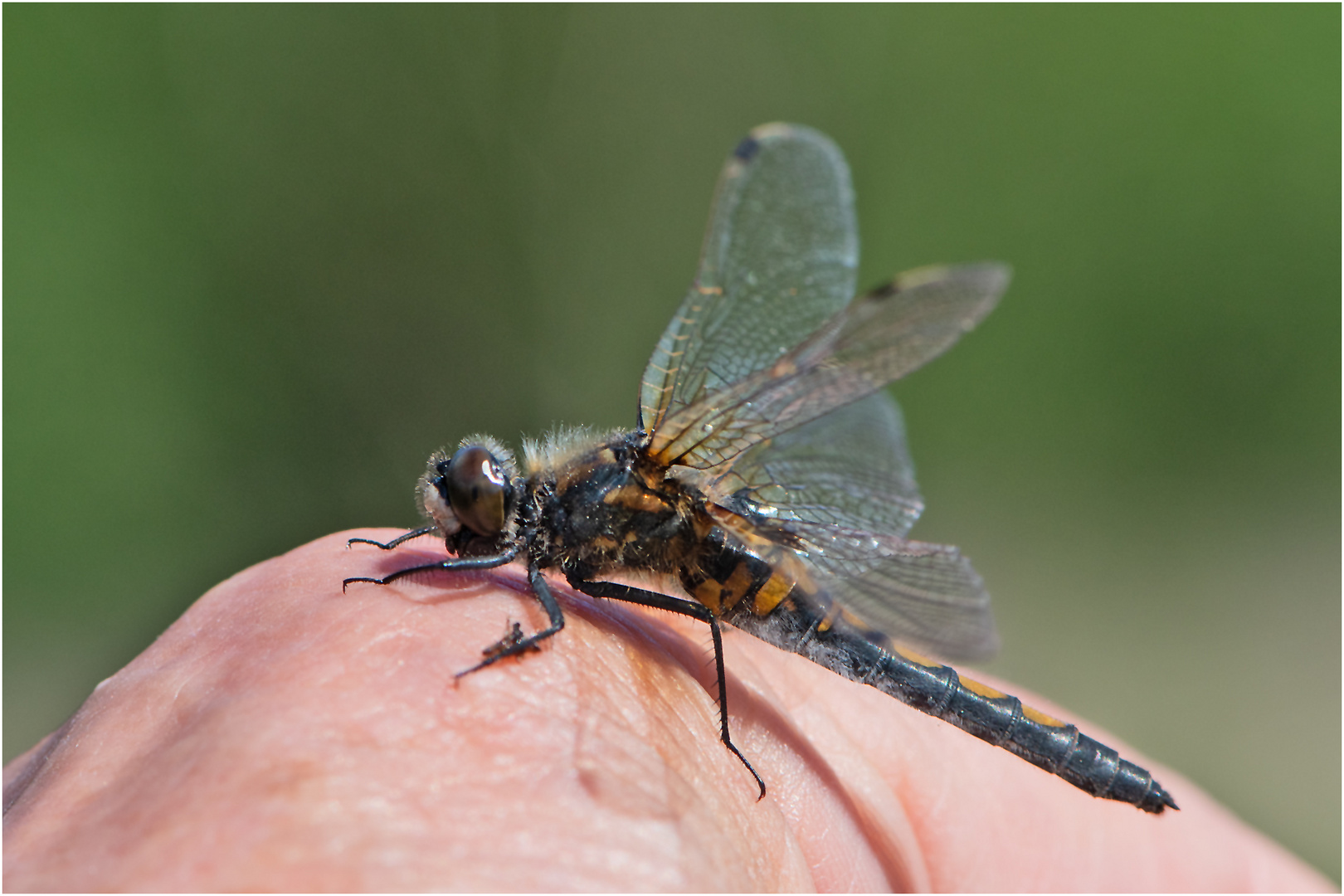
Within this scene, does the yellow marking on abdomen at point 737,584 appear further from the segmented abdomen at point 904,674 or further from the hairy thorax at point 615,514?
the hairy thorax at point 615,514

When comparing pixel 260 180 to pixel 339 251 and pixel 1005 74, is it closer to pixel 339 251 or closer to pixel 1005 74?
pixel 339 251

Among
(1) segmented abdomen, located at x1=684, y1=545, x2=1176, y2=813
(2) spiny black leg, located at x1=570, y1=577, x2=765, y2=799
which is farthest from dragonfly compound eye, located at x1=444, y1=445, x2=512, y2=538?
(1) segmented abdomen, located at x1=684, y1=545, x2=1176, y2=813

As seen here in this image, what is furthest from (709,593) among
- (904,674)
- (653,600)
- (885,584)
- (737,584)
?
(904,674)

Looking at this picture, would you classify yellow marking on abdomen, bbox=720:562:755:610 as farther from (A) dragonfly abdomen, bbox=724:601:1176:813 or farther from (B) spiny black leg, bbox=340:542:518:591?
(B) spiny black leg, bbox=340:542:518:591

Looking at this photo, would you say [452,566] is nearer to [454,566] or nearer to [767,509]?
[454,566]

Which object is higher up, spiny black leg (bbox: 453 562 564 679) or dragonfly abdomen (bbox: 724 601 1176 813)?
spiny black leg (bbox: 453 562 564 679)
